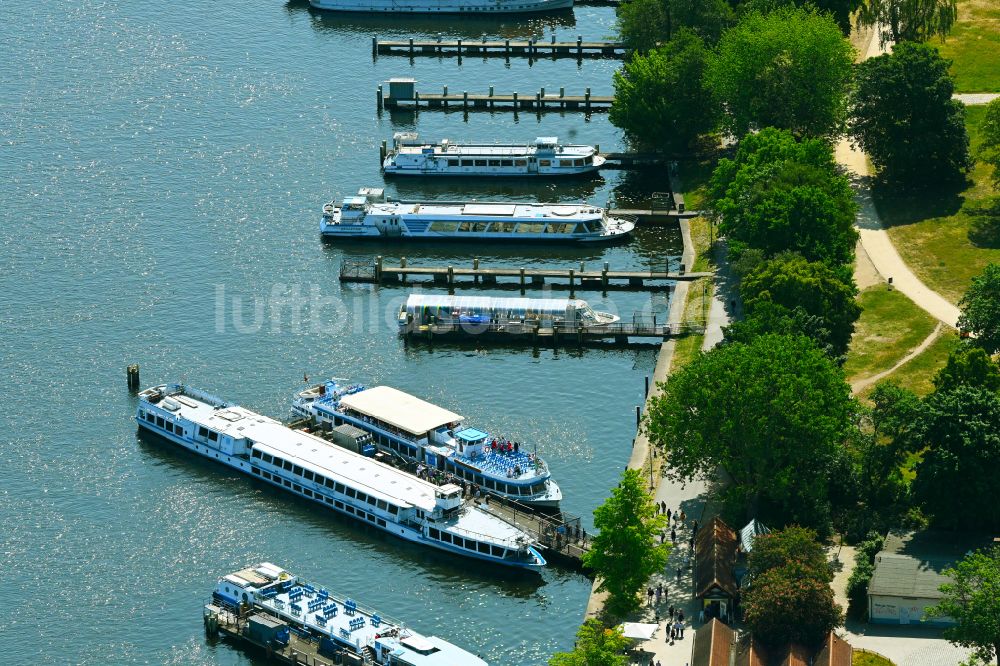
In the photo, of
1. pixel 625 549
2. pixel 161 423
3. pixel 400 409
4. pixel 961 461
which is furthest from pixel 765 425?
pixel 161 423

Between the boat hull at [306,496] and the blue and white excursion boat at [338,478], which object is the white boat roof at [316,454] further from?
the boat hull at [306,496]

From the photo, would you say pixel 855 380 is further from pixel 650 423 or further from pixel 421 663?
pixel 421 663

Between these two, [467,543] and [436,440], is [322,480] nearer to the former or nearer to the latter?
[436,440]

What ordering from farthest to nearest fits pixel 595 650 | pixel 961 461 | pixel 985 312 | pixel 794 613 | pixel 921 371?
pixel 921 371, pixel 985 312, pixel 961 461, pixel 794 613, pixel 595 650

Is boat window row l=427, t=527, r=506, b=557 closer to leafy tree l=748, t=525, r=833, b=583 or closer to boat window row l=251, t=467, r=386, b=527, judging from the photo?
boat window row l=251, t=467, r=386, b=527

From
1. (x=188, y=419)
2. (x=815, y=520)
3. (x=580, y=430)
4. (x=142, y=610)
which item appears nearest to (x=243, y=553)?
(x=142, y=610)

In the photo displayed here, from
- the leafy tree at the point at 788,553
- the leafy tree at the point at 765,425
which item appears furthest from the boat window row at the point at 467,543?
the leafy tree at the point at 788,553

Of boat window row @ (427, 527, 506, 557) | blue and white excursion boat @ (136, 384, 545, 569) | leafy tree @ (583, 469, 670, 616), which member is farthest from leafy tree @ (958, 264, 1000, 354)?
boat window row @ (427, 527, 506, 557)
